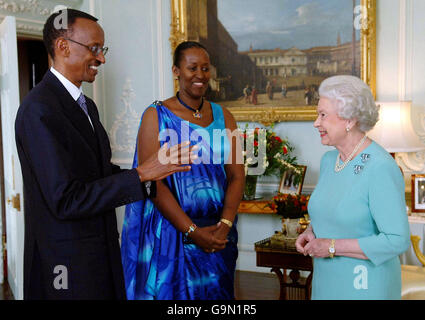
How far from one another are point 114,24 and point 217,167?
3.86 metres

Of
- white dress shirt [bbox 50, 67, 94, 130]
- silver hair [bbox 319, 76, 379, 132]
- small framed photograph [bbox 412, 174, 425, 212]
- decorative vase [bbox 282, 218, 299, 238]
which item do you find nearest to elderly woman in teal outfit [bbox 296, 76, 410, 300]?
silver hair [bbox 319, 76, 379, 132]

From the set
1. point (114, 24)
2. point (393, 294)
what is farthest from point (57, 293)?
point (114, 24)

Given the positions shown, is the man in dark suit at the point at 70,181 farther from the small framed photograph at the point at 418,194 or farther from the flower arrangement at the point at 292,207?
the small framed photograph at the point at 418,194

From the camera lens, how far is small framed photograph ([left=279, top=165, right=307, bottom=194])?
513 centimetres

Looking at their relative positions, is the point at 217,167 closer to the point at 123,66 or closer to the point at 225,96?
the point at 225,96

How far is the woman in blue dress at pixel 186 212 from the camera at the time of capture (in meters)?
2.85

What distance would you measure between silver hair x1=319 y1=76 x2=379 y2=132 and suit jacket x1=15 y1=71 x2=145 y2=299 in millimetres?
962

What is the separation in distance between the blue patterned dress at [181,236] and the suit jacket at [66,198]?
0.84 metres

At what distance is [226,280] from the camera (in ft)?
9.78

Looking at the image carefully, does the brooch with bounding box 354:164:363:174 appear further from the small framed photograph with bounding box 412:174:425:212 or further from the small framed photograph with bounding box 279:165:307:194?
the small framed photograph with bounding box 279:165:307:194

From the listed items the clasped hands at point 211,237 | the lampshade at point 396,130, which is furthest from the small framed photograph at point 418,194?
the clasped hands at point 211,237

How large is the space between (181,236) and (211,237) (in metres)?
0.18

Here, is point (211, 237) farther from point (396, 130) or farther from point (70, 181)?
point (396, 130)

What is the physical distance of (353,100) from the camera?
221cm
